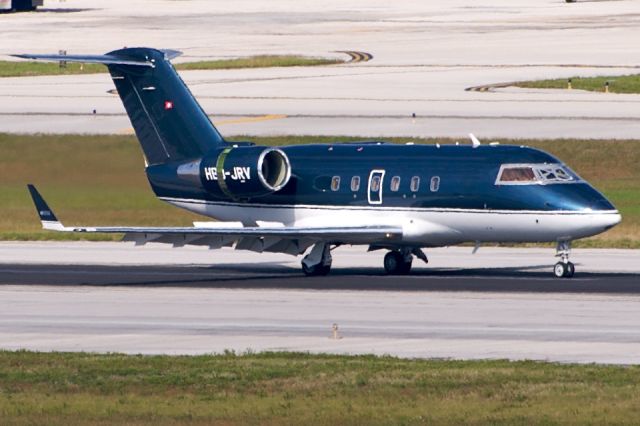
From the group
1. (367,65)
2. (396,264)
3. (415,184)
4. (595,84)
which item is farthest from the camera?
(367,65)

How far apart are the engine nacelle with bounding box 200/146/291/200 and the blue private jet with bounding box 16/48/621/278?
37mm

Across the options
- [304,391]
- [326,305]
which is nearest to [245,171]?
[326,305]

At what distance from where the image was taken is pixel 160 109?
153ft

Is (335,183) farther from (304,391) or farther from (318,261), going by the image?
(304,391)

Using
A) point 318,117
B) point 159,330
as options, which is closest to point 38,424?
point 159,330

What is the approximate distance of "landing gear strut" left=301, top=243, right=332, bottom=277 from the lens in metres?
44.0

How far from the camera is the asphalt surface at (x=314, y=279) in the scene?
40438 mm

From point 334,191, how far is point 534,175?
5.65 metres

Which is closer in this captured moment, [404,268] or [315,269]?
[315,269]

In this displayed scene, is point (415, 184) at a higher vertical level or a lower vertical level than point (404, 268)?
higher

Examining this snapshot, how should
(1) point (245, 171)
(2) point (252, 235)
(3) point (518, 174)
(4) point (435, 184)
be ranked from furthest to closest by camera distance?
(1) point (245, 171) → (4) point (435, 184) → (2) point (252, 235) → (3) point (518, 174)

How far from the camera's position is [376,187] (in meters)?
43.7

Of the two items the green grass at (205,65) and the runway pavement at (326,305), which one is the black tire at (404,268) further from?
the green grass at (205,65)

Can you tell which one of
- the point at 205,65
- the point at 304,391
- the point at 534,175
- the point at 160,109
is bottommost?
the point at 304,391
